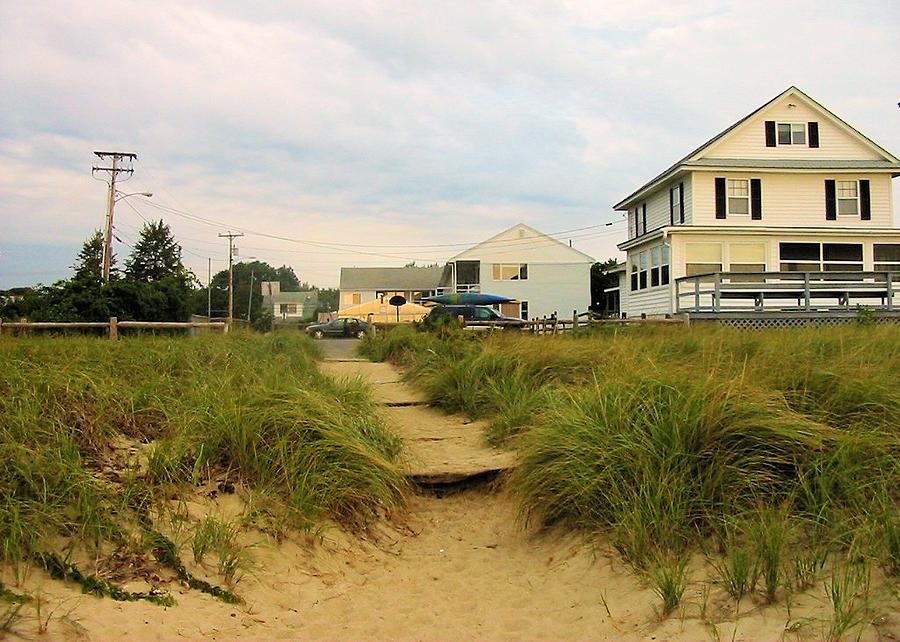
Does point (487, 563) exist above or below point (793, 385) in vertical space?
below

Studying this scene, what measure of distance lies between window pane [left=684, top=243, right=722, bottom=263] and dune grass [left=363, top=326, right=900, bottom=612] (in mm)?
18631

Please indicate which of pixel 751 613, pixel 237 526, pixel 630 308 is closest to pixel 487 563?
pixel 237 526

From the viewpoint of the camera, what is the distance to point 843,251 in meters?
25.2

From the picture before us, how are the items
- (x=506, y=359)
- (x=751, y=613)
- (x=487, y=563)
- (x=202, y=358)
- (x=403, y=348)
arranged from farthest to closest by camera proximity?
(x=403, y=348), (x=506, y=359), (x=202, y=358), (x=487, y=563), (x=751, y=613)

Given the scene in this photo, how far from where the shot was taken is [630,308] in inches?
1160

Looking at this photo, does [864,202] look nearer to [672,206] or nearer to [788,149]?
[788,149]

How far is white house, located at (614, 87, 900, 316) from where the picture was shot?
2455 centimetres

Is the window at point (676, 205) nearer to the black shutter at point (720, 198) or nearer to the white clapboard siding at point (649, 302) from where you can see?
the black shutter at point (720, 198)

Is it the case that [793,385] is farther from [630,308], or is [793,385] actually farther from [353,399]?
[630,308]

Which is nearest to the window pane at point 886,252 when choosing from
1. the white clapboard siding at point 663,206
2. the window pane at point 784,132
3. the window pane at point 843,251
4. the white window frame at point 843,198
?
the window pane at point 843,251

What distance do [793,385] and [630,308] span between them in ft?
79.1

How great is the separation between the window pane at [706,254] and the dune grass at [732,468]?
18631mm

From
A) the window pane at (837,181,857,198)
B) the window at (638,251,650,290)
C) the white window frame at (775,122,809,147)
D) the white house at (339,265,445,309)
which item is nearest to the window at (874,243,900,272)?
the window pane at (837,181,857,198)

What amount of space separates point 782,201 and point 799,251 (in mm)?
1770
